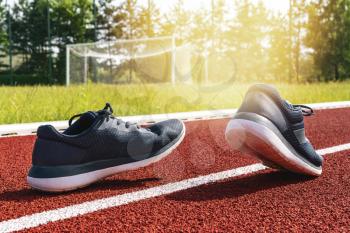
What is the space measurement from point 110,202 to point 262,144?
0.83m

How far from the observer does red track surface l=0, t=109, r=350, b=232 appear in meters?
1.84

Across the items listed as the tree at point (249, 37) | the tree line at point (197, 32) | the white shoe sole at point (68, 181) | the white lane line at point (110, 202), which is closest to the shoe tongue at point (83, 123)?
the white shoe sole at point (68, 181)

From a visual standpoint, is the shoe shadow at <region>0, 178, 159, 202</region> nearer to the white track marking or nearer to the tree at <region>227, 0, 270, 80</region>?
the white track marking

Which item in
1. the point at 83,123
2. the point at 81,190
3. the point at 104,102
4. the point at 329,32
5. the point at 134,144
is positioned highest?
the point at 329,32

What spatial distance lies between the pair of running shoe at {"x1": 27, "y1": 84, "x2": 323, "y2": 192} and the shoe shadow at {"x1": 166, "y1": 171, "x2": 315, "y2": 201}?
0.09 meters

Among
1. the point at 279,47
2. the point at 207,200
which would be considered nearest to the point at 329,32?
the point at 279,47

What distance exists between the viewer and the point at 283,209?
2.05m

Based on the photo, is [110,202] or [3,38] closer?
[110,202]

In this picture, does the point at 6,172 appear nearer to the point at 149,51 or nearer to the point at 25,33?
the point at 149,51

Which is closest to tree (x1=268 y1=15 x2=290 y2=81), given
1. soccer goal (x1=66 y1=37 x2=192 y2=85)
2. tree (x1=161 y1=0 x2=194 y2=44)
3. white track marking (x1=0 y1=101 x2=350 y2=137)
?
tree (x1=161 y1=0 x2=194 y2=44)

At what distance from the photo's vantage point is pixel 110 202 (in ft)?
7.22

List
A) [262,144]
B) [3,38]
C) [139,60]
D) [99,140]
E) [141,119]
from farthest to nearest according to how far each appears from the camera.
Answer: [3,38] < [139,60] < [141,119] < [99,140] < [262,144]

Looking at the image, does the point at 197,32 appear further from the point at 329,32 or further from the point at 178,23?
the point at 329,32

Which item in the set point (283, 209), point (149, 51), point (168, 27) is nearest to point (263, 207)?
point (283, 209)
